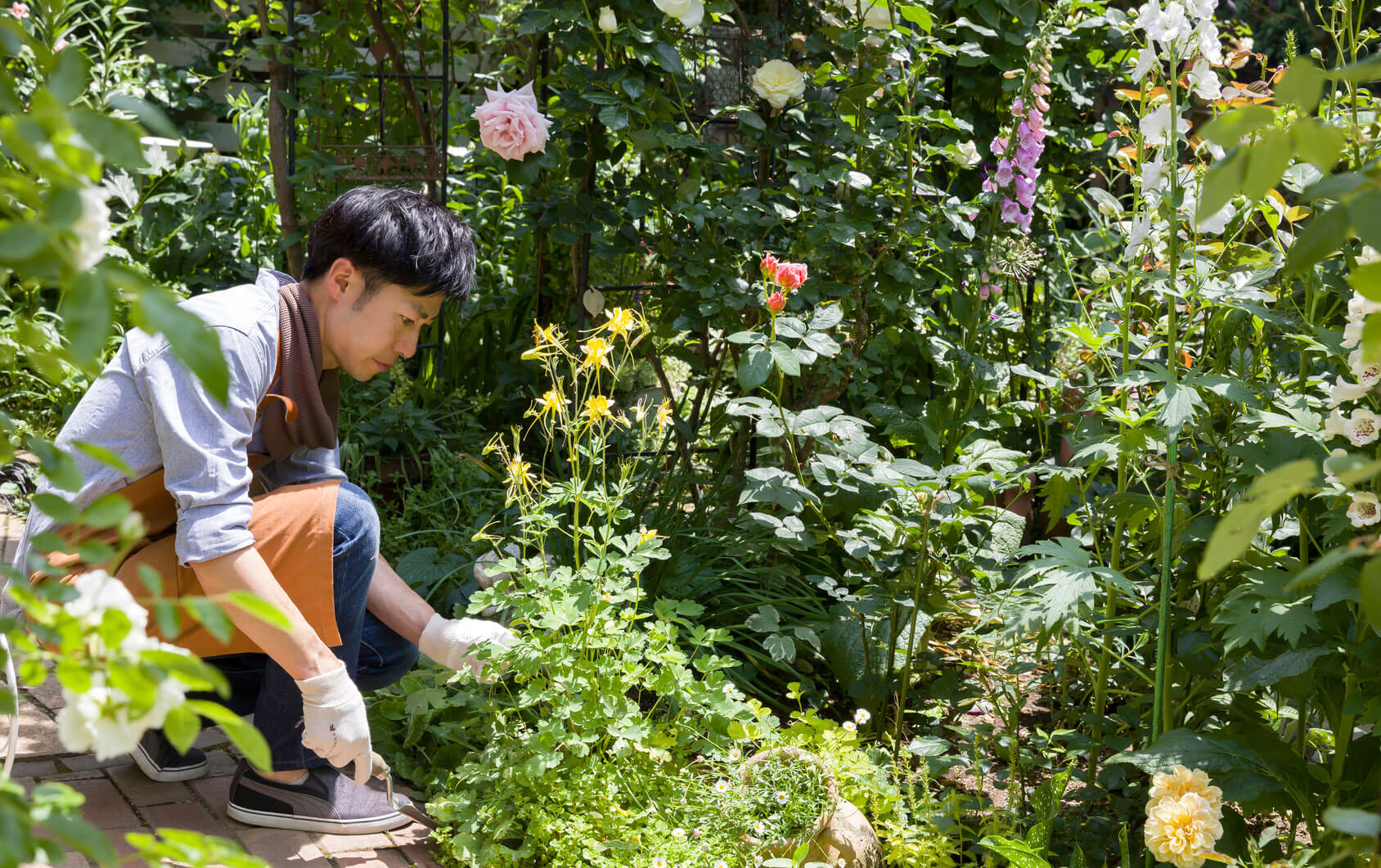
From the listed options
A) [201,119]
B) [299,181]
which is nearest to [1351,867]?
[299,181]

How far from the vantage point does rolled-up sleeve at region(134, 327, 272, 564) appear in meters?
1.67

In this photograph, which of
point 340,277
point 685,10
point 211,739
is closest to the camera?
point 340,277

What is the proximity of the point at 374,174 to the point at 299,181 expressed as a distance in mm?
258

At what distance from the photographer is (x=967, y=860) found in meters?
2.02

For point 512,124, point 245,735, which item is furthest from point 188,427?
point 512,124

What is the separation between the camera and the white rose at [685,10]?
8.46 ft

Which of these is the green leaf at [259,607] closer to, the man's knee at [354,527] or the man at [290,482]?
the man at [290,482]

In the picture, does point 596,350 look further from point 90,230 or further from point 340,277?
point 90,230

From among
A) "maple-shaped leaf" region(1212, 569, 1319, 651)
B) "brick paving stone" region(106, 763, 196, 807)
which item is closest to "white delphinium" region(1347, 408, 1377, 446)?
"maple-shaped leaf" region(1212, 569, 1319, 651)

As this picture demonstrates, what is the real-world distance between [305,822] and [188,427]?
730mm

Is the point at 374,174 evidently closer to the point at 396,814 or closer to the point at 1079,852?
the point at 396,814

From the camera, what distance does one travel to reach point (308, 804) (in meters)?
1.97

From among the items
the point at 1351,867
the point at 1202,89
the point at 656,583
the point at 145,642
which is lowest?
the point at 656,583

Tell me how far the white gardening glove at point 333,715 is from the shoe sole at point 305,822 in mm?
212
